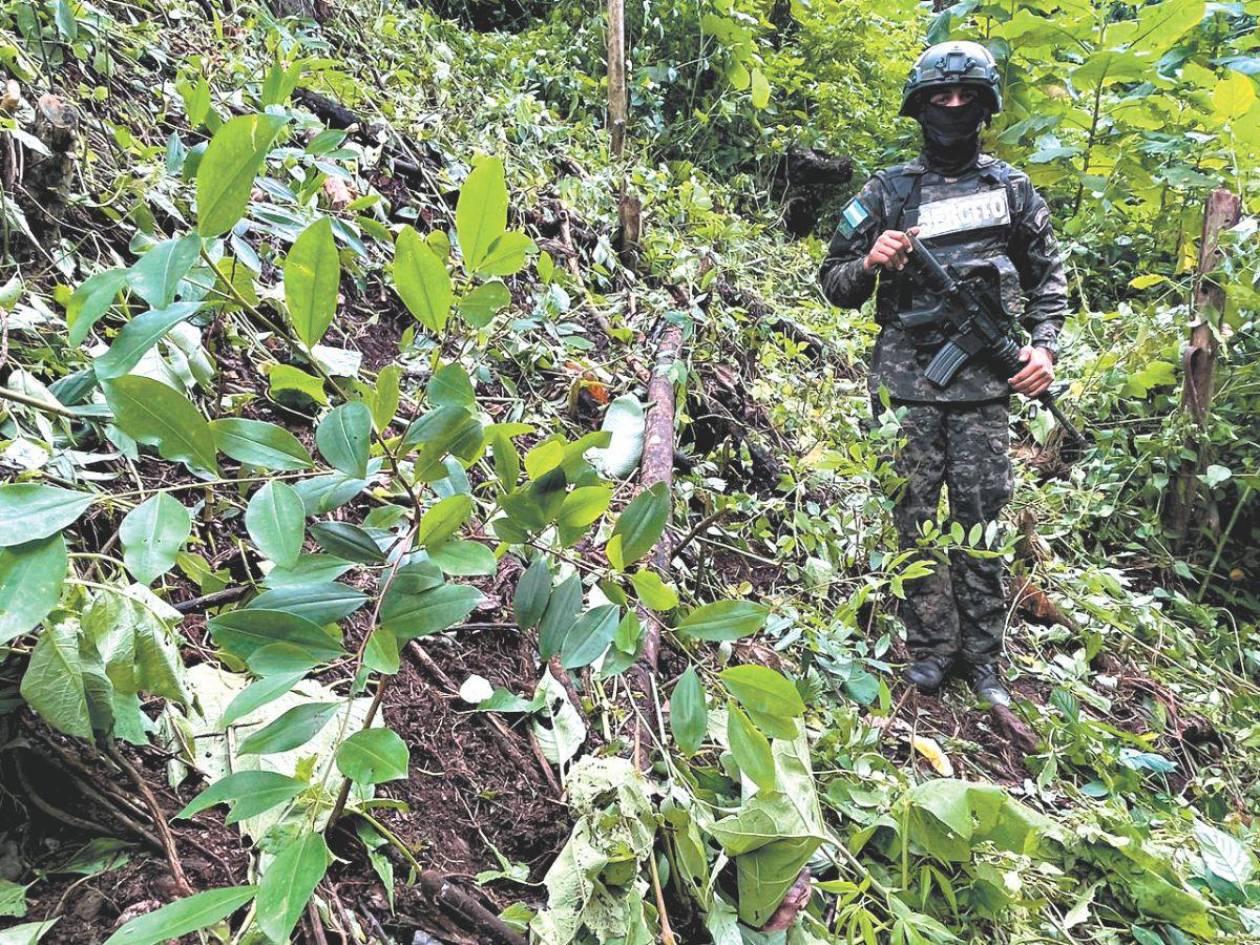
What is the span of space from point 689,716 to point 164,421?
2.21 ft

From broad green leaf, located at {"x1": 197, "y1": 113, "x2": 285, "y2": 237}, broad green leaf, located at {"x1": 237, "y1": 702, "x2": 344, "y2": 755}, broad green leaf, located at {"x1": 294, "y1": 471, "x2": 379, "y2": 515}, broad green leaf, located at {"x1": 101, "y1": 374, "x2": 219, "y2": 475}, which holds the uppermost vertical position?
broad green leaf, located at {"x1": 197, "y1": 113, "x2": 285, "y2": 237}

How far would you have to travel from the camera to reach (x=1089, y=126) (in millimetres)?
4359

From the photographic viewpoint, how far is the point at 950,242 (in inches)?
113

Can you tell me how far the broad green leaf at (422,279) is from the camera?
81 cm

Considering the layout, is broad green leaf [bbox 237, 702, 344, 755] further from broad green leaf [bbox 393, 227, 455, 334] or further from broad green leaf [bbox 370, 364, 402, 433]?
broad green leaf [bbox 393, 227, 455, 334]

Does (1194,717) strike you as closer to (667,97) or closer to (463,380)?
(463,380)

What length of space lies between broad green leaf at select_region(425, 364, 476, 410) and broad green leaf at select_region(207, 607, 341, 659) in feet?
0.94

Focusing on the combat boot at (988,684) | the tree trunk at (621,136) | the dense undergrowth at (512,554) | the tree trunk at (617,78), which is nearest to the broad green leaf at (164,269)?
the dense undergrowth at (512,554)

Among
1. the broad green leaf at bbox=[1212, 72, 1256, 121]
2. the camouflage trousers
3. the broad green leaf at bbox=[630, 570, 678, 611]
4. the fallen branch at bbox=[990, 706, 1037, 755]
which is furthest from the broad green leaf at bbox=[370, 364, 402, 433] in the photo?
the broad green leaf at bbox=[1212, 72, 1256, 121]

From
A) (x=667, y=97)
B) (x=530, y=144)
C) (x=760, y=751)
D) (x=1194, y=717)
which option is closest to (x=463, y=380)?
(x=760, y=751)

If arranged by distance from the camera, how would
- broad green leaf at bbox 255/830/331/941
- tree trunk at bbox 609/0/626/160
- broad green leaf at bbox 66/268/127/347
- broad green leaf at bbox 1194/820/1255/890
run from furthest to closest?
tree trunk at bbox 609/0/626/160
broad green leaf at bbox 1194/820/1255/890
broad green leaf at bbox 66/268/127/347
broad green leaf at bbox 255/830/331/941

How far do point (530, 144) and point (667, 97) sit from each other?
2.77 metres

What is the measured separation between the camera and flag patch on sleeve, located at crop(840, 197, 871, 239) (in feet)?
9.78

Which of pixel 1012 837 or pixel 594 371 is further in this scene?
pixel 594 371
